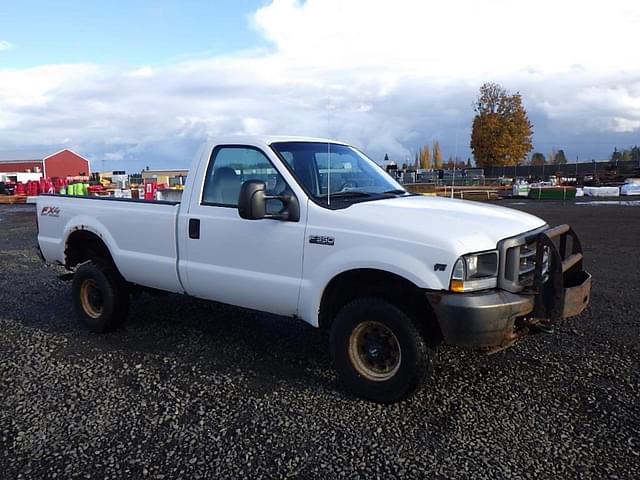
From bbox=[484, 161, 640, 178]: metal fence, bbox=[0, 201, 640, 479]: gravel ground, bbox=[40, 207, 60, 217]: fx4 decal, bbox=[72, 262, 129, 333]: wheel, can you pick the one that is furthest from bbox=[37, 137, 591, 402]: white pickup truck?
bbox=[484, 161, 640, 178]: metal fence

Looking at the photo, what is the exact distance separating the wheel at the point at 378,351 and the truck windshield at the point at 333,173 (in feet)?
3.21

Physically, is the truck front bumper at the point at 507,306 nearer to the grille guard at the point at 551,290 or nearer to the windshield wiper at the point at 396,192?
the grille guard at the point at 551,290

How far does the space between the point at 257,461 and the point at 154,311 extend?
3870mm

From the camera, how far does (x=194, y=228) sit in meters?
4.89

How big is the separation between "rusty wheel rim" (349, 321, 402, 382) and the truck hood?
2.34ft

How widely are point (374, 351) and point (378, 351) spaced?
0.03 metres

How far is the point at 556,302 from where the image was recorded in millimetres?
3748

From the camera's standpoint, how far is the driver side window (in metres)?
4.60

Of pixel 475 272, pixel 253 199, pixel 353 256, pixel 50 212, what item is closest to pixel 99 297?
pixel 50 212

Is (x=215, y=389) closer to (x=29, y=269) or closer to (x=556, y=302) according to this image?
(x=556, y=302)

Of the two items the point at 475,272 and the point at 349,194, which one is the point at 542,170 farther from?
the point at 475,272

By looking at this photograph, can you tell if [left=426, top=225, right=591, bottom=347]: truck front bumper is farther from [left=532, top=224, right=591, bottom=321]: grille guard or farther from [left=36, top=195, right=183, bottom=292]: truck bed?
[left=36, top=195, right=183, bottom=292]: truck bed

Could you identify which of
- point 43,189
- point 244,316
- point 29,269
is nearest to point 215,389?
Result: point 244,316

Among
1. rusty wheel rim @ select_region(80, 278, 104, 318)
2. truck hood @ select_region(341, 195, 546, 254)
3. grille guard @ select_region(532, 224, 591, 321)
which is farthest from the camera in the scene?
rusty wheel rim @ select_region(80, 278, 104, 318)
